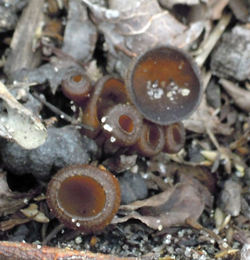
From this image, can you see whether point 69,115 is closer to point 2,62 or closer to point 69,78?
point 69,78

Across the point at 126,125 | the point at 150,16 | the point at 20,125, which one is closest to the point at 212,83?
the point at 150,16

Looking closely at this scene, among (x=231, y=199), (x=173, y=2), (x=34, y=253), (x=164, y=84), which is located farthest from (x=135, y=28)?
(x=34, y=253)

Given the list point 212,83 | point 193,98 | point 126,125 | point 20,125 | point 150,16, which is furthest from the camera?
point 212,83

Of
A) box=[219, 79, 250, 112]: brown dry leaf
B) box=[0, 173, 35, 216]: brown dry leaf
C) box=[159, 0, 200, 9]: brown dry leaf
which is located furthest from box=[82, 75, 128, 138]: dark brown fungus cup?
box=[219, 79, 250, 112]: brown dry leaf

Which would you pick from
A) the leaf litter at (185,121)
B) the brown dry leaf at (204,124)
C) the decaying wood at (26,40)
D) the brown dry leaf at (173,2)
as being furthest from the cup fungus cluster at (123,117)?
the brown dry leaf at (173,2)

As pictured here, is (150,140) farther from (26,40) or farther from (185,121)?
(26,40)

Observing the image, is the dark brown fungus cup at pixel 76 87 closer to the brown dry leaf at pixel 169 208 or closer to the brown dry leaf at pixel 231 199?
the brown dry leaf at pixel 169 208

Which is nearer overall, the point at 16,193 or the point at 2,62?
the point at 16,193
